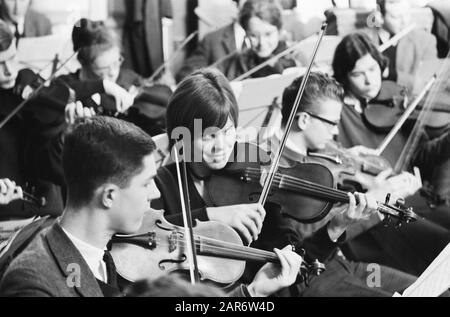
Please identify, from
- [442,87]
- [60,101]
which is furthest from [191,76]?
[442,87]

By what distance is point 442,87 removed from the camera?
12.2 feet

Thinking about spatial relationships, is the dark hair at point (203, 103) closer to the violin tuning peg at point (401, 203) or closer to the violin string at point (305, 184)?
the violin string at point (305, 184)

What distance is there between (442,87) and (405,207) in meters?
0.53

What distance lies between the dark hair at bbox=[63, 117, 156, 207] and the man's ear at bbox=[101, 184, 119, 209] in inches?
0.8

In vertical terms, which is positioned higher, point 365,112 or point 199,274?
point 365,112

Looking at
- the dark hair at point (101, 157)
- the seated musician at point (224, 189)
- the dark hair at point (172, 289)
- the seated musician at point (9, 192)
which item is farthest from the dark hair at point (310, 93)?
the dark hair at point (172, 289)

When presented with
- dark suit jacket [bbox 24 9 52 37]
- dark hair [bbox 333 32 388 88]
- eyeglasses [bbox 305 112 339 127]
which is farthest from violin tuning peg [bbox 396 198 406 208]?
dark suit jacket [bbox 24 9 52 37]

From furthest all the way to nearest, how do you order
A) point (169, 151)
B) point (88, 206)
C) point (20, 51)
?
1. point (20, 51)
2. point (169, 151)
3. point (88, 206)

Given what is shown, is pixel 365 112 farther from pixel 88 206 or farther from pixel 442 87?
pixel 88 206

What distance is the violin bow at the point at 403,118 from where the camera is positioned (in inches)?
142

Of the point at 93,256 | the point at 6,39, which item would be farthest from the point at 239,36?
the point at 93,256

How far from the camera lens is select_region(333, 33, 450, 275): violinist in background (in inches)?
142

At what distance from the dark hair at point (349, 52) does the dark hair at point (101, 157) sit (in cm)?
85

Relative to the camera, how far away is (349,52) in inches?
144
